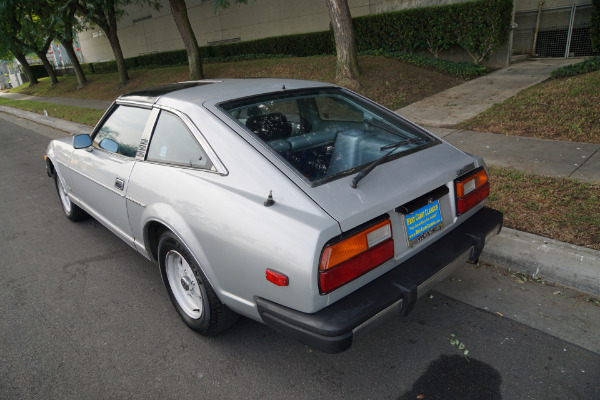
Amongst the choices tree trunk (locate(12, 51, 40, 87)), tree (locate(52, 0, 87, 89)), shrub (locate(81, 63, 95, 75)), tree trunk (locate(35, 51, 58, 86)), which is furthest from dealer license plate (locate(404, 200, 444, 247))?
shrub (locate(81, 63, 95, 75))

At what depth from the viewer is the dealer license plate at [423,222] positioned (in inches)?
93.2

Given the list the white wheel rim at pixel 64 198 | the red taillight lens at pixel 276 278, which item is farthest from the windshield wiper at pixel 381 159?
the white wheel rim at pixel 64 198

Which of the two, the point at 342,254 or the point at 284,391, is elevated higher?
the point at 342,254

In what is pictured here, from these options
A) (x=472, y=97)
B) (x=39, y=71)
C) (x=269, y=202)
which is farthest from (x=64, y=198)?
(x=39, y=71)

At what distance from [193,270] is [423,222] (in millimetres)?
1430

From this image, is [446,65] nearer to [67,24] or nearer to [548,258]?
[548,258]

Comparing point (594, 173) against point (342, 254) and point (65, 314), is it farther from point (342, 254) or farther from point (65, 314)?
point (65, 314)

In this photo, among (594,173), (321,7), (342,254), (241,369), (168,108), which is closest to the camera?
(342,254)

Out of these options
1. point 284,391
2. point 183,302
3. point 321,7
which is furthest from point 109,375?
point 321,7

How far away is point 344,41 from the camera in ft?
31.1

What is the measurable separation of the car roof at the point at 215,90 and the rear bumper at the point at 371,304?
140 cm

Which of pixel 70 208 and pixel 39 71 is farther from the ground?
pixel 39 71

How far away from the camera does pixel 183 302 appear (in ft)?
9.65

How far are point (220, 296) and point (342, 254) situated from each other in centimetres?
84
